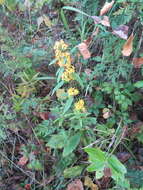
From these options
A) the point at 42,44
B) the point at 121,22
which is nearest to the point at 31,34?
the point at 42,44

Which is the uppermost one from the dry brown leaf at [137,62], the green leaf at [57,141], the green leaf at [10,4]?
the green leaf at [10,4]

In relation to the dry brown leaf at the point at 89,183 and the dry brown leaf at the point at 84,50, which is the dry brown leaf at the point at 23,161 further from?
the dry brown leaf at the point at 84,50

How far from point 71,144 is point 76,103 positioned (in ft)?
0.70

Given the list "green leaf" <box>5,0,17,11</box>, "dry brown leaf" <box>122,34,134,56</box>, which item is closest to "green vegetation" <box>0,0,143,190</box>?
"dry brown leaf" <box>122,34,134,56</box>

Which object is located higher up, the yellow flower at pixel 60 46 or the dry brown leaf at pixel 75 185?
the yellow flower at pixel 60 46

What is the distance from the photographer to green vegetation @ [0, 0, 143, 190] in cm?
158

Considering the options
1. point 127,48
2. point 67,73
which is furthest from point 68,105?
point 127,48

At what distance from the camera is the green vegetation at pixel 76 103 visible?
5.19ft

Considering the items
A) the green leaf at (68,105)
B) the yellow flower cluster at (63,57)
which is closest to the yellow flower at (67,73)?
the yellow flower cluster at (63,57)

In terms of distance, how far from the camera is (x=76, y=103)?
4.96ft

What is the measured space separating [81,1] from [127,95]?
0.59m

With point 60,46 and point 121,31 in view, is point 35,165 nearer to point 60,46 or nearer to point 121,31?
point 60,46

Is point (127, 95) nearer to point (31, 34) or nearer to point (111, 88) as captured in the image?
point (111, 88)

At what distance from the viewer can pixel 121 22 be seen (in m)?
1.73
